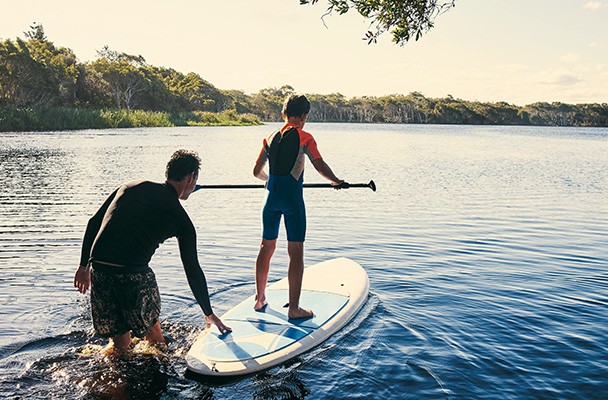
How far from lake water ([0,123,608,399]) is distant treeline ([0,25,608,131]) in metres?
34.5

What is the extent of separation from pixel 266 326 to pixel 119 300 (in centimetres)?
156

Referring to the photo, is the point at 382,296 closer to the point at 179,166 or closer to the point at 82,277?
the point at 179,166

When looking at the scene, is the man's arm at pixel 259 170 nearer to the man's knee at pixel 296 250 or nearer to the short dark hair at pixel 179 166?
the man's knee at pixel 296 250

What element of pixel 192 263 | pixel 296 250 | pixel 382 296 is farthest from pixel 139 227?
pixel 382 296

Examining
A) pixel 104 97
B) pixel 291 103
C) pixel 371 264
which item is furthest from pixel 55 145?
pixel 104 97

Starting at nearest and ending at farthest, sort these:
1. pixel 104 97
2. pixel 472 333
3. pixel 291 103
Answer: pixel 291 103
pixel 472 333
pixel 104 97

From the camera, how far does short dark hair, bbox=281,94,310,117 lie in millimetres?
5316

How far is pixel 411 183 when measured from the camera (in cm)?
1980

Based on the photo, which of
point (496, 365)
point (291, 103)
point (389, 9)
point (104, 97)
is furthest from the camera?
point (104, 97)

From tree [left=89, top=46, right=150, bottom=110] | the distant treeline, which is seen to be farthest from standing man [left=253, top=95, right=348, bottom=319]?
tree [left=89, top=46, right=150, bottom=110]

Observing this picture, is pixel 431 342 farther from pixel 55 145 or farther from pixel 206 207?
pixel 55 145

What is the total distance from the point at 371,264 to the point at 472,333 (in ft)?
10.3

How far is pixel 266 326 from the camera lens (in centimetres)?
523

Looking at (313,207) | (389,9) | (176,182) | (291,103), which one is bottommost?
(313,207)
